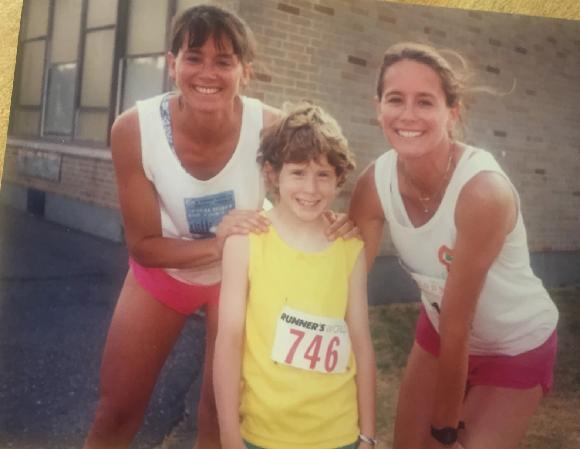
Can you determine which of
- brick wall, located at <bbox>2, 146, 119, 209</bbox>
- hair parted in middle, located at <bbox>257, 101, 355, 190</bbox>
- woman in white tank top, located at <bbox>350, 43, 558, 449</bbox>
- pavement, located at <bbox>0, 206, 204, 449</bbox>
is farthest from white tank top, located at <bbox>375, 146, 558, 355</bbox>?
brick wall, located at <bbox>2, 146, 119, 209</bbox>

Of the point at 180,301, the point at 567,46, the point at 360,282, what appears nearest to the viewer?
the point at 360,282

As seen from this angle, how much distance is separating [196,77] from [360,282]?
1.62 ft

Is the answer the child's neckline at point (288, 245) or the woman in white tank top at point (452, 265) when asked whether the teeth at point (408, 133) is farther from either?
the child's neckline at point (288, 245)

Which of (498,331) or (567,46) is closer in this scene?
(498,331)

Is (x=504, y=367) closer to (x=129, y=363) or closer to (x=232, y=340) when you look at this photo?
(x=232, y=340)

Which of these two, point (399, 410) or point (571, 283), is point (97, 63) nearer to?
point (399, 410)

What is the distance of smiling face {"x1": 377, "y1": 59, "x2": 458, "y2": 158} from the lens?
3.42 ft

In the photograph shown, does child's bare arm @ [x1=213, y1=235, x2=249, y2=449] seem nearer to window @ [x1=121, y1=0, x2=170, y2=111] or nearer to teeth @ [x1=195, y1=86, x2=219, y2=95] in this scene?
teeth @ [x1=195, y1=86, x2=219, y2=95]

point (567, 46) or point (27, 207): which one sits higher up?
point (567, 46)

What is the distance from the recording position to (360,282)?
105 centimetres

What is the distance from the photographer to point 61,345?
1129 millimetres

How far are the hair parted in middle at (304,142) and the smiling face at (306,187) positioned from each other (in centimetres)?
1

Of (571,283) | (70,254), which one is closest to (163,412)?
(70,254)

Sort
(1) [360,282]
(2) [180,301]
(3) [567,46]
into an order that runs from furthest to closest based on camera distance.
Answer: (3) [567,46] → (2) [180,301] → (1) [360,282]
